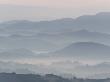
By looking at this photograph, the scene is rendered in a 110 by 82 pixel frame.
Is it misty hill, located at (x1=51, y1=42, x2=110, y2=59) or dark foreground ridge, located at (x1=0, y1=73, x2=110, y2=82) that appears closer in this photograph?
dark foreground ridge, located at (x1=0, y1=73, x2=110, y2=82)

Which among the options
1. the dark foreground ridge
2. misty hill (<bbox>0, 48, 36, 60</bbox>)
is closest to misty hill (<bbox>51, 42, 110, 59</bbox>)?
misty hill (<bbox>0, 48, 36, 60</bbox>)

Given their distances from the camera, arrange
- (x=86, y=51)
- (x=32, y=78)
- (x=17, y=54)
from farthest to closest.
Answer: (x=86, y=51) → (x=17, y=54) → (x=32, y=78)

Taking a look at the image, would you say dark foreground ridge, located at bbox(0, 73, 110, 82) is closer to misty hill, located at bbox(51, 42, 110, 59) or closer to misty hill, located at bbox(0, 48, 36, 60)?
misty hill, located at bbox(0, 48, 36, 60)

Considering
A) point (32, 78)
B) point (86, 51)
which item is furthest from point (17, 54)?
point (32, 78)

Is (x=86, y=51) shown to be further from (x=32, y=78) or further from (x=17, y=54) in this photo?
(x=32, y=78)

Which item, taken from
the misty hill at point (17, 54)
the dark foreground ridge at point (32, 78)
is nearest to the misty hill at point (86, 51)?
the misty hill at point (17, 54)

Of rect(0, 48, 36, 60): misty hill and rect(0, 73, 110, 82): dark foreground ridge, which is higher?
rect(0, 48, 36, 60): misty hill

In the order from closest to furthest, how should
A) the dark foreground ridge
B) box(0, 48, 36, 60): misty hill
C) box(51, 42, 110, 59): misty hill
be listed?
1. the dark foreground ridge
2. box(0, 48, 36, 60): misty hill
3. box(51, 42, 110, 59): misty hill

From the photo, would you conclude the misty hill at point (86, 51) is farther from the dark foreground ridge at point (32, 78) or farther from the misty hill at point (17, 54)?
the dark foreground ridge at point (32, 78)

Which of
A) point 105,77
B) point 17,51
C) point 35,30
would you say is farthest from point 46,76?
point 35,30
